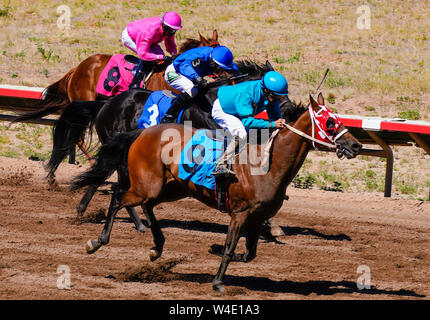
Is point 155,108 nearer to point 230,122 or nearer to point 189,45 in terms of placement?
point 189,45

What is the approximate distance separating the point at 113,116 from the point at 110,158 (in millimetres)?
1315

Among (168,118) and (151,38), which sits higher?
(151,38)

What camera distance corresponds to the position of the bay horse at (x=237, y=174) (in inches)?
226

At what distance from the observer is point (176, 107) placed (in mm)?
7648

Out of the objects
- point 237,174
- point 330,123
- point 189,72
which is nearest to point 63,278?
point 237,174

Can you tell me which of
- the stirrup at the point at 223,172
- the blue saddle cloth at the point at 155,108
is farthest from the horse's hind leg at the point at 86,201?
the stirrup at the point at 223,172

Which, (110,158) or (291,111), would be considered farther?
(110,158)

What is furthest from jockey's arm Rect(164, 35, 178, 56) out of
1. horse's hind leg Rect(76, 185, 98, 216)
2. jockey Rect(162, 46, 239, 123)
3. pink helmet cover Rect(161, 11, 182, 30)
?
horse's hind leg Rect(76, 185, 98, 216)

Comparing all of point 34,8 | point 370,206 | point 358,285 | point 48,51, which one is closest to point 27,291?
point 358,285

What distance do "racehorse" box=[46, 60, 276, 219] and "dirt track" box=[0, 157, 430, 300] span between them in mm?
666

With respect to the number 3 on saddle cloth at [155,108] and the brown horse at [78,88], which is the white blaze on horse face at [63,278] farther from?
the brown horse at [78,88]

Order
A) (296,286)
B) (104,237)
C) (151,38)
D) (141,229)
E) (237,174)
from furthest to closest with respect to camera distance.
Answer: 1. (151,38)
2. (141,229)
3. (104,237)
4. (296,286)
5. (237,174)

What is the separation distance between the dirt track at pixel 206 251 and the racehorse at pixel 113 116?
2.18ft

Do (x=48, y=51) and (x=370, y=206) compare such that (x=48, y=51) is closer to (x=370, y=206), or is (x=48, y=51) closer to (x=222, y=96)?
(x=370, y=206)
